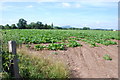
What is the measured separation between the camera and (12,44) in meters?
2.99

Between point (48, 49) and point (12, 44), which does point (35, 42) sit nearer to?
point (48, 49)

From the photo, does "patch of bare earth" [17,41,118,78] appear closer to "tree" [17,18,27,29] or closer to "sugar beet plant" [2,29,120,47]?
"sugar beet plant" [2,29,120,47]

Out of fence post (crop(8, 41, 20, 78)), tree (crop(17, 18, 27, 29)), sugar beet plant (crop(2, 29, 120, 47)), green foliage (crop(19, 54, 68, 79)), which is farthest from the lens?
tree (crop(17, 18, 27, 29))

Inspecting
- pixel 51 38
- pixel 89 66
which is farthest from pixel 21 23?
pixel 89 66

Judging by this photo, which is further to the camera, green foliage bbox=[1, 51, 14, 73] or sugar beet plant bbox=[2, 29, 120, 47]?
sugar beet plant bbox=[2, 29, 120, 47]

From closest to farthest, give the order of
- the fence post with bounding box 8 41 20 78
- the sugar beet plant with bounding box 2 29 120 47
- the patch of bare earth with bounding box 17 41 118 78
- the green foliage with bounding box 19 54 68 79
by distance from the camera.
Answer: the fence post with bounding box 8 41 20 78 → the green foliage with bounding box 19 54 68 79 → the patch of bare earth with bounding box 17 41 118 78 → the sugar beet plant with bounding box 2 29 120 47

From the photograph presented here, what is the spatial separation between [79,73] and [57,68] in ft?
2.92

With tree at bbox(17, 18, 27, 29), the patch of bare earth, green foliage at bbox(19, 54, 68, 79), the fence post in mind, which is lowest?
the patch of bare earth

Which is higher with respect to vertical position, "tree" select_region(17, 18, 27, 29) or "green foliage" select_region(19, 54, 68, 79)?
"tree" select_region(17, 18, 27, 29)

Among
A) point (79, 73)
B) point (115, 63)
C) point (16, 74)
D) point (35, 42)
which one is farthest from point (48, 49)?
point (16, 74)

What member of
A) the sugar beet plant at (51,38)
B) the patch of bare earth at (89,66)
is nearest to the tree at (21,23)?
the sugar beet plant at (51,38)

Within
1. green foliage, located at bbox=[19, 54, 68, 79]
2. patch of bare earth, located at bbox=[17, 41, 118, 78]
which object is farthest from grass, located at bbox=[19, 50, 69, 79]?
patch of bare earth, located at bbox=[17, 41, 118, 78]

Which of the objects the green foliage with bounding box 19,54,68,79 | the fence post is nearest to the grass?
the green foliage with bounding box 19,54,68,79

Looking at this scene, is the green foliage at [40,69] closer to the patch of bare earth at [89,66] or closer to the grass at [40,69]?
the grass at [40,69]
